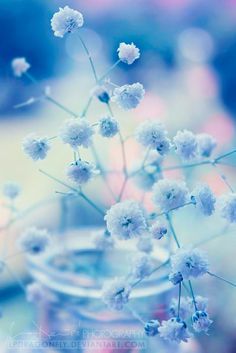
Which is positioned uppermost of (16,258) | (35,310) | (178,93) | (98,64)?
(98,64)

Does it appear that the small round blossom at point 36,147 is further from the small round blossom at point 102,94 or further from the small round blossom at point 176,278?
the small round blossom at point 176,278

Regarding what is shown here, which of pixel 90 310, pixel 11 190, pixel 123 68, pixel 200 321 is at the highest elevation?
pixel 123 68

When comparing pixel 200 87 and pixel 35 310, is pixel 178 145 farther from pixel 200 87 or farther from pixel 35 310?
pixel 200 87

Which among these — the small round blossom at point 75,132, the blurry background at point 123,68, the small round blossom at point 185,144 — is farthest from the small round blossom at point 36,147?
the blurry background at point 123,68

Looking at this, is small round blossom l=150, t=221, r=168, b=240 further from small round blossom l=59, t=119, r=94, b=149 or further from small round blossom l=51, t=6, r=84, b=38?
small round blossom l=51, t=6, r=84, b=38

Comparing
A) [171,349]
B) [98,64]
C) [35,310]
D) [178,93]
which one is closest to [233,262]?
[171,349]

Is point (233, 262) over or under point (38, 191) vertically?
under

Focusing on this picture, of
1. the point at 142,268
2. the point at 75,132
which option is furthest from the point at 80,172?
the point at 142,268

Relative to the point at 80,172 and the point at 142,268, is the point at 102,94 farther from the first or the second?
the point at 142,268
